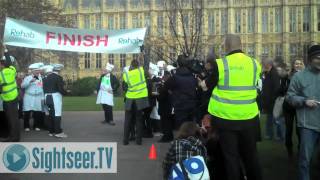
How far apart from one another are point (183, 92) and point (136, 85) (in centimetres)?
194

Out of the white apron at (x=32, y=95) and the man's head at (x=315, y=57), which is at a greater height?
the man's head at (x=315, y=57)

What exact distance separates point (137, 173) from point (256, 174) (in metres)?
2.56

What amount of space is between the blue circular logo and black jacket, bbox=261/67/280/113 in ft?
19.2

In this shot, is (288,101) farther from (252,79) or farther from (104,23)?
(104,23)

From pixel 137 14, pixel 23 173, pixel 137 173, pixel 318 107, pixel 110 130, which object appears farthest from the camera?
pixel 137 14

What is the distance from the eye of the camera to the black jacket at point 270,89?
11.1 m

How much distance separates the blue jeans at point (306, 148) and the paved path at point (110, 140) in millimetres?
2222

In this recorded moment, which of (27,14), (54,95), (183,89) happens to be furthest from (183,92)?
(27,14)

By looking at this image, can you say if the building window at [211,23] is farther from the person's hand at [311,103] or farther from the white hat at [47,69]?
the person's hand at [311,103]

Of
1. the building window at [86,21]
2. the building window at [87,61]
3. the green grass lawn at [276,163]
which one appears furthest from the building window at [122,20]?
the green grass lawn at [276,163]

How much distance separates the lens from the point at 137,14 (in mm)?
80812

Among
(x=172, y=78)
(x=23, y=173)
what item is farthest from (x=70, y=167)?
(x=172, y=78)

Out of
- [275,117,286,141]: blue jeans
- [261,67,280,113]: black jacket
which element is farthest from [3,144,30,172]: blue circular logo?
[275,117,286,141]: blue jeans

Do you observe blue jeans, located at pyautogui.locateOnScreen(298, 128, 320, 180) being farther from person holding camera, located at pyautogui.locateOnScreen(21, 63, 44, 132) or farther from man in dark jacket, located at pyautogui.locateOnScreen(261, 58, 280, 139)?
person holding camera, located at pyautogui.locateOnScreen(21, 63, 44, 132)
